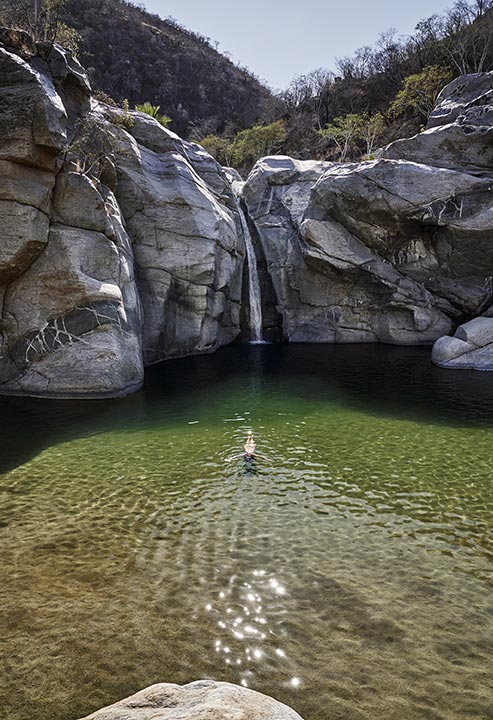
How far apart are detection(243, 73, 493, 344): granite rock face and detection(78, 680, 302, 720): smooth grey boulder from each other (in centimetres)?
2452

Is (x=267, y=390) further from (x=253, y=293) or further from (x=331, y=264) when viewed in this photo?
(x=253, y=293)

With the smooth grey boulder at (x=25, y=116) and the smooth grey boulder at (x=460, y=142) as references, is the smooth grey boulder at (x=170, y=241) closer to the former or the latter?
the smooth grey boulder at (x=25, y=116)

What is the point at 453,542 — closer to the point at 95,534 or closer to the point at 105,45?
the point at 95,534

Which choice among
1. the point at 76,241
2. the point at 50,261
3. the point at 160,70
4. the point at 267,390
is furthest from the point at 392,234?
the point at 160,70

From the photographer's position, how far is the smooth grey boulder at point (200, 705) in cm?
280

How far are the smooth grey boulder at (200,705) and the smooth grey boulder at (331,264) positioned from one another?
80.8 feet

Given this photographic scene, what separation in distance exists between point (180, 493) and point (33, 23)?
21.1 metres

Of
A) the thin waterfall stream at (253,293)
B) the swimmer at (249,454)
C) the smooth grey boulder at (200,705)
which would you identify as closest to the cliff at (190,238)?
the thin waterfall stream at (253,293)

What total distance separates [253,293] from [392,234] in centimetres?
920

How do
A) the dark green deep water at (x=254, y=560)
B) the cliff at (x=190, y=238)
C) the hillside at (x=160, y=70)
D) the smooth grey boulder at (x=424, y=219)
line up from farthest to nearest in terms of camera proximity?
the hillside at (x=160, y=70) → the smooth grey boulder at (x=424, y=219) → the cliff at (x=190, y=238) → the dark green deep water at (x=254, y=560)

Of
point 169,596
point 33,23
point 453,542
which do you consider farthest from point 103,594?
point 33,23

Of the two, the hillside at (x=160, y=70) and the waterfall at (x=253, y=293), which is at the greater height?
the hillside at (x=160, y=70)

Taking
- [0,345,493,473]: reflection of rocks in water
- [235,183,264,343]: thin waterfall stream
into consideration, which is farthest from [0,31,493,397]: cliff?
[0,345,493,473]: reflection of rocks in water

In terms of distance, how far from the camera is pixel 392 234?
83.9 feet
